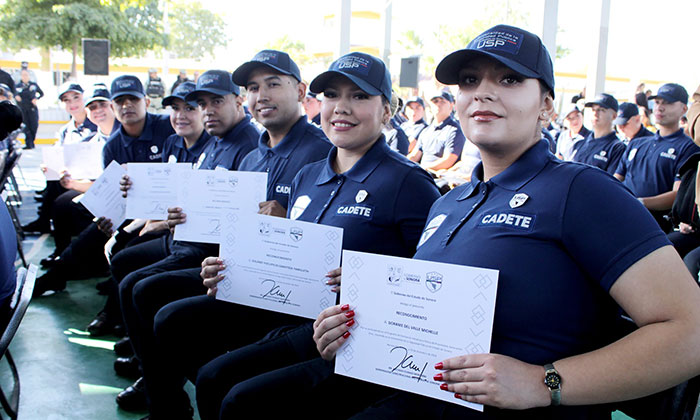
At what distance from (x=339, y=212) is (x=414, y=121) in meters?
7.50

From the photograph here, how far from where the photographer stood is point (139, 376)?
3381 millimetres

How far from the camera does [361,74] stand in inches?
92.5

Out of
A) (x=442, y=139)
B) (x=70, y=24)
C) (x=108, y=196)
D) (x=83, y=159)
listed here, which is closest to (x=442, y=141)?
(x=442, y=139)

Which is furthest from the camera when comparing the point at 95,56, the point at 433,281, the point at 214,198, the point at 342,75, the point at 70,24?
the point at 70,24

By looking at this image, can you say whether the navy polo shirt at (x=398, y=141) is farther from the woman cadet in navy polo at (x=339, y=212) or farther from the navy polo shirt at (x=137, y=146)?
the woman cadet in navy polo at (x=339, y=212)

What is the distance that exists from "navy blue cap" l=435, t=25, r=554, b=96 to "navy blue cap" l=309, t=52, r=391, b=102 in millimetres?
774

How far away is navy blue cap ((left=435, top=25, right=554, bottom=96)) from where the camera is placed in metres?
1.50

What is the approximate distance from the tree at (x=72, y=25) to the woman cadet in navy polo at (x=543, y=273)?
18844 millimetres

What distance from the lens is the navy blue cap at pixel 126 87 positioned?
4.45 m

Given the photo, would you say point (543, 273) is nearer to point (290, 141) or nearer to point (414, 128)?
point (290, 141)

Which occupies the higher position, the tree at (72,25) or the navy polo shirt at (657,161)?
the tree at (72,25)

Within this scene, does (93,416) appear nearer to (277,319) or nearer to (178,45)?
(277,319)
